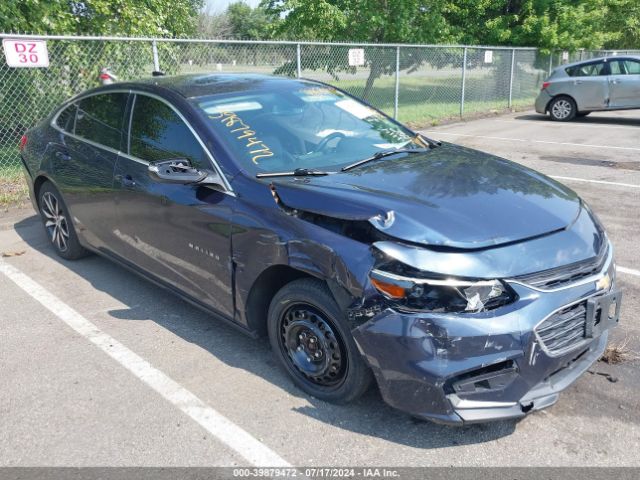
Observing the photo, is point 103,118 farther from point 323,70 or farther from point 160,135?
point 323,70

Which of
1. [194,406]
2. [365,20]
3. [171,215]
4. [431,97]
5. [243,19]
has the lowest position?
[194,406]

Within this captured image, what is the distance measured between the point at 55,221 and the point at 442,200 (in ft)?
12.8

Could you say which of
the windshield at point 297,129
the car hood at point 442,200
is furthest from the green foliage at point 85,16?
the car hood at point 442,200

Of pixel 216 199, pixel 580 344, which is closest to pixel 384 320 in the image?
pixel 580 344

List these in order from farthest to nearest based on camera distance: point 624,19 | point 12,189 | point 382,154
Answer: point 624,19 < point 12,189 < point 382,154

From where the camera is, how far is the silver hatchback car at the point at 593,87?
13750mm

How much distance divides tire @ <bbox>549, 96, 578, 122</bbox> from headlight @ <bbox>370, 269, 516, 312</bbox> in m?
13.8

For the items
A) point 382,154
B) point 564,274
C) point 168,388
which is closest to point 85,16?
point 382,154

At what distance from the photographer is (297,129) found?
373 cm

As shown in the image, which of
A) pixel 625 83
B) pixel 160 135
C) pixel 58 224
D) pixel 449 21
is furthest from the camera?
pixel 449 21

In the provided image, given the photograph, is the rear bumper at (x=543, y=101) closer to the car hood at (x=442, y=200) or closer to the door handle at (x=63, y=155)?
the car hood at (x=442, y=200)

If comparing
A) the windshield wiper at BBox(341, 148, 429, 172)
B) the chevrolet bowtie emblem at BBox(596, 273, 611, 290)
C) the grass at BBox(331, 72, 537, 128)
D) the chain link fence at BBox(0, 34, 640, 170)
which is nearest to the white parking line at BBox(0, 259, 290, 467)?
the windshield wiper at BBox(341, 148, 429, 172)

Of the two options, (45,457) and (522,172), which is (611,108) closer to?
(522,172)

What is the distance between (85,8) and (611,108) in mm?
12213
